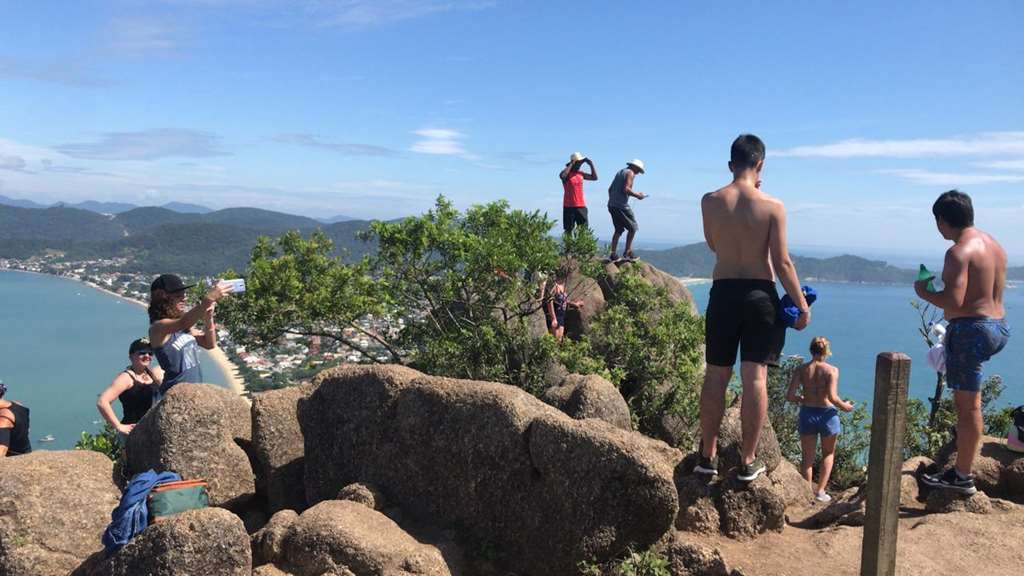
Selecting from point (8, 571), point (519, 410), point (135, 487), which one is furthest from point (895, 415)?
point (8, 571)

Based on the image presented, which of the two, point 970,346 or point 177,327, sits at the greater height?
point 970,346

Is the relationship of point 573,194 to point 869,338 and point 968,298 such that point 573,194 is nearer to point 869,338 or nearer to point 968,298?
point 968,298

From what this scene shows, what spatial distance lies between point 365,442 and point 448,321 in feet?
24.9

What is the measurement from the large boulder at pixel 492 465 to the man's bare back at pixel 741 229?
1.82 m

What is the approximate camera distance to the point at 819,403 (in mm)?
9203

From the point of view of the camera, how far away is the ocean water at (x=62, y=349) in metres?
73.6

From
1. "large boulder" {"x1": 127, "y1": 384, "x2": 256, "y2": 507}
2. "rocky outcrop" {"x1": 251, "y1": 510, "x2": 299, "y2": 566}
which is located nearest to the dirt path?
"rocky outcrop" {"x1": 251, "y1": 510, "x2": 299, "y2": 566}

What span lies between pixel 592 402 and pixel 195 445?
4608 millimetres

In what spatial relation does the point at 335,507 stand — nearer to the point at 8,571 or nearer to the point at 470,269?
the point at 8,571

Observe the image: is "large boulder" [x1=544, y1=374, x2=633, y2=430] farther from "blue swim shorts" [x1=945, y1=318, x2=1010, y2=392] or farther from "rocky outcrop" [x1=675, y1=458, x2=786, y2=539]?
"blue swim shorts" [x1=945, y1=318, x2=1010, y2=392]

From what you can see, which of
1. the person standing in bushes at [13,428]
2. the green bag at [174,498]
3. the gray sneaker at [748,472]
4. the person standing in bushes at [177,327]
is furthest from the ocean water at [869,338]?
the green bag at [174,498]

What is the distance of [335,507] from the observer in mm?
6281

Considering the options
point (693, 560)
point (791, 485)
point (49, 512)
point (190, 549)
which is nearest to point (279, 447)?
point (49, 512)

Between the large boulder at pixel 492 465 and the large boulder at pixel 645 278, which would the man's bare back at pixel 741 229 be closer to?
the large boulder at pixel 492 465
